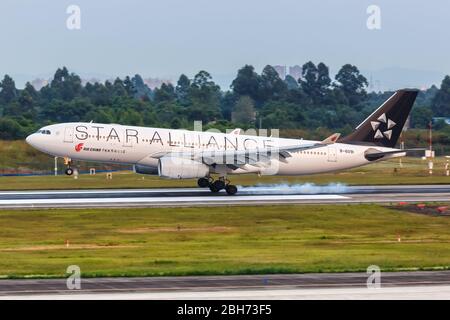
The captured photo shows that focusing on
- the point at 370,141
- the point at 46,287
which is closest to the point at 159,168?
the point at 370,141

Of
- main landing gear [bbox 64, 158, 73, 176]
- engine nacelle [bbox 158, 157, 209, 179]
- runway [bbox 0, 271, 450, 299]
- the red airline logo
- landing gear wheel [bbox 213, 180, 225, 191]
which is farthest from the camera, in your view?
landing gear wheel [bbox 213, 180, 225, 191]

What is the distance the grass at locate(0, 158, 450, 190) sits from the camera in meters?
79.2

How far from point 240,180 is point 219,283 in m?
45.5

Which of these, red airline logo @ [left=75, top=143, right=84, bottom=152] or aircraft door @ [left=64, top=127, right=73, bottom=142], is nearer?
red airline logo @ [left=75, top=143, right=84, bottom=152]

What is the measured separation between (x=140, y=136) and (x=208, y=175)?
5680 mm

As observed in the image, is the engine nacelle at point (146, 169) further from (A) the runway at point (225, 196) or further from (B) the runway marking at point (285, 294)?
(B) the runway marking at point (285, 294)

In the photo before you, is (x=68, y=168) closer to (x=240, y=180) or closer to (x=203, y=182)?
(x=203, y=182)

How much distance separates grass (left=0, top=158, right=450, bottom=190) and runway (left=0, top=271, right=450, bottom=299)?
139ft

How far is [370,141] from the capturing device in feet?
242

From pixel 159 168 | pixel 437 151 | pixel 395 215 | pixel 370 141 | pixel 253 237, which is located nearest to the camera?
pixel 253 237

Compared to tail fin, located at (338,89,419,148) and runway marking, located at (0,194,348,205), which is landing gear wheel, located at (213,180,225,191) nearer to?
runway marking, located at (0,194,348,205)

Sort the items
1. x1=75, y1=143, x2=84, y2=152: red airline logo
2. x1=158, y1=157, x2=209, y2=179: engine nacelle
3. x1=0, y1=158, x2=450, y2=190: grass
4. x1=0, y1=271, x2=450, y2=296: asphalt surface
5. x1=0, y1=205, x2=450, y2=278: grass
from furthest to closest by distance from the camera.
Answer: x1=0, y1=158, x2=450, y2=190: grass < x1=75, y1=143, x2=84, y2=152: red airline logo < x1=158, y1=157, x2=209, y2=179: engine nacelle < x1=0, y1=205, x2=450, y2=278: grass < x1=0, y1=271, x2=450, y2=296: asphalt surface

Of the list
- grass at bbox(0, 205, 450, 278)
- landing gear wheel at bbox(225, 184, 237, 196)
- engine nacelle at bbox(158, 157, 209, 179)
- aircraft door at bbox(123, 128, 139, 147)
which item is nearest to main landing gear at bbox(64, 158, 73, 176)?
aircraft door at bbox(123, 128, 139, 147)
